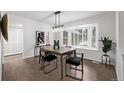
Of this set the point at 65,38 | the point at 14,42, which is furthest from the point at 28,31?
the point at 65,38

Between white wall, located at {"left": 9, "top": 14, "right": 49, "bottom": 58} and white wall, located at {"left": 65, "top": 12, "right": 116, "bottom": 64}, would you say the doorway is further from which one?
white wall, located at {"left": 65, "top": 12, "right": 116, "bottom": 64}

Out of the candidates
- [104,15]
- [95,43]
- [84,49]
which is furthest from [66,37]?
[104,15]

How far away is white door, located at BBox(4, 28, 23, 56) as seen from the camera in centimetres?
510

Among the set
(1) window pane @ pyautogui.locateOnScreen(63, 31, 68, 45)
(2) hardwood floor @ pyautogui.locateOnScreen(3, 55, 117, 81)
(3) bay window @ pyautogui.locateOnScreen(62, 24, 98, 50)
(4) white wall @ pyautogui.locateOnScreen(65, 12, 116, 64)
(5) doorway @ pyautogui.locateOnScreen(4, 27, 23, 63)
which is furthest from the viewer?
(1) window pane @ pyautogui.locateOnScreen(63, 31, 68, 45)

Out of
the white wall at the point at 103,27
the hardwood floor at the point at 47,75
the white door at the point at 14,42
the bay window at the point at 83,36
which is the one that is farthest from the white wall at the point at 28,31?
the white wall at the point at 103,27

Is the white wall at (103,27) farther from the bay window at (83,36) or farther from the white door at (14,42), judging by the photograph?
the white door at (14,42)

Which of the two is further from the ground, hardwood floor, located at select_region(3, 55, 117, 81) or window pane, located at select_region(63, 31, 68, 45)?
window pane, located at select_region(63, 31, 68, 45)

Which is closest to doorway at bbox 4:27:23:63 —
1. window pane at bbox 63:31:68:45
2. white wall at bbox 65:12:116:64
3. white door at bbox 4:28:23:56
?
white door at bbox 4:28:23:56

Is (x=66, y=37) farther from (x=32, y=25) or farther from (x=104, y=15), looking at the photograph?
(x=104, y=15)

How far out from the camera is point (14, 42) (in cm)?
543

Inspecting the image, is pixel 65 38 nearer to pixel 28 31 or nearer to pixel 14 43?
pixel 28 31

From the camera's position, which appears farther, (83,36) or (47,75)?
(83,36)

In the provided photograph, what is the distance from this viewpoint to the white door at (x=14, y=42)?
5099mm

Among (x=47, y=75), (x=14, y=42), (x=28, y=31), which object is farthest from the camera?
(x=14, y=42)
